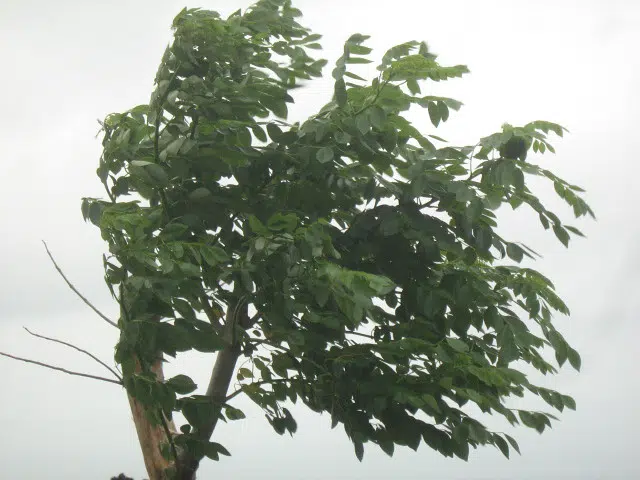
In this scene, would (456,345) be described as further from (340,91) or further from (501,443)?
(340,91)

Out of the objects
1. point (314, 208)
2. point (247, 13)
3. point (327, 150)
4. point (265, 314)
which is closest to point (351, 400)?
point (265, 314)

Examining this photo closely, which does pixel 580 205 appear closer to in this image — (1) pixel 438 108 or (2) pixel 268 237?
(1) pixel 438 108

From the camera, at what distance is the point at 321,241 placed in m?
2.00

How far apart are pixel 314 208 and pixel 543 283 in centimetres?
61

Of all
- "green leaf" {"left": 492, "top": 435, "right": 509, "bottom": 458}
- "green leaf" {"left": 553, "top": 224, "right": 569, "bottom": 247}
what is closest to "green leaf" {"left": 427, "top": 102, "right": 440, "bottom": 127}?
"green leaf" {"left": 553, "top": 224, "right": 569, "bottom": 247}

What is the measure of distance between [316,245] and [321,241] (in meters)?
0.02

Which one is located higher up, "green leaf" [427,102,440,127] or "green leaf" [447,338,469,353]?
"green leaf" [427,102,440,127]

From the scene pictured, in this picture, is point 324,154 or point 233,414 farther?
point 233,414

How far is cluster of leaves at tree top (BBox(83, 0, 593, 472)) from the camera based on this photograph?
2035 mm

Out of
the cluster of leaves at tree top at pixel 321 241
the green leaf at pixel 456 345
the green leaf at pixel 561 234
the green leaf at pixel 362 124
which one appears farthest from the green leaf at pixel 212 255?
the green leaf at pixel 561 234

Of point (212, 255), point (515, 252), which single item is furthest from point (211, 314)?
point (515, 252)

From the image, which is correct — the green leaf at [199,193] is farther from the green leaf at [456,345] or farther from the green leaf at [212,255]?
the green leaf at [456,345]

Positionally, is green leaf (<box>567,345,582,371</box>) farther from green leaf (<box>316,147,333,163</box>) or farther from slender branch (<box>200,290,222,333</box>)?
slender branch (<box>200,290,222,333</box>)

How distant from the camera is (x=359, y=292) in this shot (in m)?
1.90
